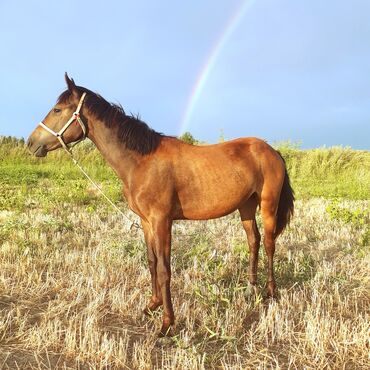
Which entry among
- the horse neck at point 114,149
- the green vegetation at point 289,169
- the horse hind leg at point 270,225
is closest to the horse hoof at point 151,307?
the horse neck at point 114,149

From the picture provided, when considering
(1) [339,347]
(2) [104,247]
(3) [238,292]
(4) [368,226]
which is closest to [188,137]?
(4) [368,226]

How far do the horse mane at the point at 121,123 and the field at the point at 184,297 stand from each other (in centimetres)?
159

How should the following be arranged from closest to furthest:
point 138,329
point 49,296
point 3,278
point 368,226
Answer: point 138,329 → point 49,296 → point 3,278 → point 368,226

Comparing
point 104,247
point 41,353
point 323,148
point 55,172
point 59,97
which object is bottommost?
point 41,353

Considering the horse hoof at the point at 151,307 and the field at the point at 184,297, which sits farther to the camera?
the horse hoof at the point at 151,307

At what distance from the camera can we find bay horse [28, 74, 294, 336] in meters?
3.95

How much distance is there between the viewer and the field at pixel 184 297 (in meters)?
3.29

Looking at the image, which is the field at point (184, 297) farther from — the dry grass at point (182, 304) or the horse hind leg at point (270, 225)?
the horse hind leg at point (270, 225)

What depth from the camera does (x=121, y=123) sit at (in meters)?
4.17

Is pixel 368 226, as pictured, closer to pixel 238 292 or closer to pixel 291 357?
pixel 238 292

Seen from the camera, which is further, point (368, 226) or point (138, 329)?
point (368, 226)

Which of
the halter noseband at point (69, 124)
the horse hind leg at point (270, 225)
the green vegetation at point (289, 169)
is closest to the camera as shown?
the halter noseband at point (69, 124)

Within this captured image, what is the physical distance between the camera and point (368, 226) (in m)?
8.00

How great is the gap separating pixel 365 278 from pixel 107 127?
3.59 m
